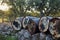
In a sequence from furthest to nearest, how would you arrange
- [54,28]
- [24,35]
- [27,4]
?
[27,4], [24,35], [54,28]

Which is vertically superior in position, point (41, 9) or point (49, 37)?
point (49, 37)

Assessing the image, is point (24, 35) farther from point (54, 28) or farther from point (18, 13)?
point (18, 13)

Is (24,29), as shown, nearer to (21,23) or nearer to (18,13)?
(21,23)

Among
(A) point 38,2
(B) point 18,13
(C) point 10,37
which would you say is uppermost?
(C) point 10,37

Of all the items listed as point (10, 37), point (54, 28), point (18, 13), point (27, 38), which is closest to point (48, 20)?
point (54, 28)

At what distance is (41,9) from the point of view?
2233 cm

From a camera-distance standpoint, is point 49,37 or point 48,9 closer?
point 49,37

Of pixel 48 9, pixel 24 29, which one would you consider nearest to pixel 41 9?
pixel 48 9

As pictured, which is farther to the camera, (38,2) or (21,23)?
(38,2)

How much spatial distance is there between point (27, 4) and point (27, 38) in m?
15.1

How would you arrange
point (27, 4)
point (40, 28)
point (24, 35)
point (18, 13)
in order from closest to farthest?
1. point (40, 28)
2. point (24, 35)
3. point (27, 4)
4. point (18, 13)

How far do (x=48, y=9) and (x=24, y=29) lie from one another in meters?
15.9

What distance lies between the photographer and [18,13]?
22641mm

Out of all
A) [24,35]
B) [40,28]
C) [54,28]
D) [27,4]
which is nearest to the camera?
[54,28]
